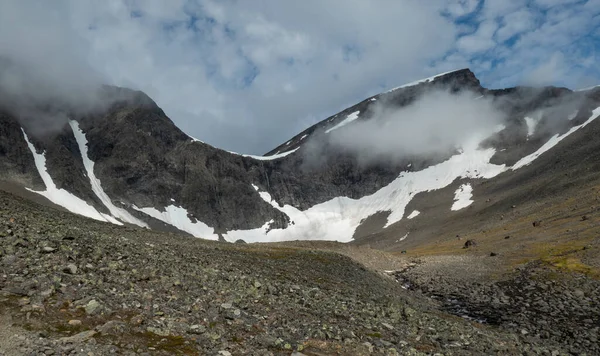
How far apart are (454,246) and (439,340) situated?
9661cm

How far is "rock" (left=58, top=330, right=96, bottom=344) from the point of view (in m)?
11.4

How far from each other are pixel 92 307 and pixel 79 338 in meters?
2.07

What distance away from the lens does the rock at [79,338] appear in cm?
1140

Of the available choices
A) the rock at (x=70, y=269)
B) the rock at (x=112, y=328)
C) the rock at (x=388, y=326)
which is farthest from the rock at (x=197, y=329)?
the rock at (x=388, y=326)

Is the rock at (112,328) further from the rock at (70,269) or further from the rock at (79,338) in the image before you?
the rock at (70,269)

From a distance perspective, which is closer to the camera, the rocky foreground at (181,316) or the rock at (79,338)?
the rock at (79,338)

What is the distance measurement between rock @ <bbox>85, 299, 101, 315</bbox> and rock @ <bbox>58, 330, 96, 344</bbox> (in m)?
1.32

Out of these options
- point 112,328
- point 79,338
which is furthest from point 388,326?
point 79,338

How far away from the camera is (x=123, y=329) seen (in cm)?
1283

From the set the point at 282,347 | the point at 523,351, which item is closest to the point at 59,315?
the point at 282,347

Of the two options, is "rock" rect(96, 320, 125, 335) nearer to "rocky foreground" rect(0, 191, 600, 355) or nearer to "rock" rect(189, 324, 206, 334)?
"rocky foreground" rect(0, 191, 600, 355)

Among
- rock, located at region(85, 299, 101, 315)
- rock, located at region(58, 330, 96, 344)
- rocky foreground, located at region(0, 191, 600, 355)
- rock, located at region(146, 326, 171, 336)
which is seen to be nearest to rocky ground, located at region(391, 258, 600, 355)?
rocky foreground, located at region(0, 191, 600, 355)

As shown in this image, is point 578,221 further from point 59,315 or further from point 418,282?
point 59,315

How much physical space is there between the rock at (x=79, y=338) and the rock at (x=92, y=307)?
132cm
